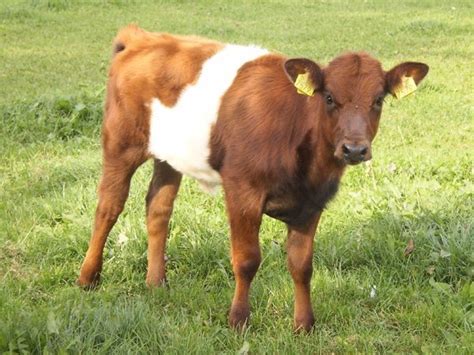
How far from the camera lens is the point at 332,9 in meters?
18.9

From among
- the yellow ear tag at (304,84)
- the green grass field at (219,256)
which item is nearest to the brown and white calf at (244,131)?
the yellow ear tag at (304,84)

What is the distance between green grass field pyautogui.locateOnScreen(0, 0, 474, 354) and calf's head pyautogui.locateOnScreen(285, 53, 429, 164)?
1077 mm

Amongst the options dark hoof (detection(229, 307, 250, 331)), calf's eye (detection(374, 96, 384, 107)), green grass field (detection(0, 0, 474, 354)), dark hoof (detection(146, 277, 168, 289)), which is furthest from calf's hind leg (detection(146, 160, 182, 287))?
calf's eye (detection(374, 96, 384, 107))

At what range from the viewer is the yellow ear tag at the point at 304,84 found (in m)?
3.70

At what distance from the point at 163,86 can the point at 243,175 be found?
34.1 inches

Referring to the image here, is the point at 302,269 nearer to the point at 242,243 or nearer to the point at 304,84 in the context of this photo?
the point at 242,243

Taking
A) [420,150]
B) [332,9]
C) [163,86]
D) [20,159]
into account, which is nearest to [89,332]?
[163,86]

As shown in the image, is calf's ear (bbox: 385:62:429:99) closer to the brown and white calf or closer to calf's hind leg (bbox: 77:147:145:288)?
the brown and white calf

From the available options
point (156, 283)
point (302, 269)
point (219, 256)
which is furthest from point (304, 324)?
point (156, 283)

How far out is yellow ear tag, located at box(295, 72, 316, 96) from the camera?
3695 mm

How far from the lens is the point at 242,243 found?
405cm

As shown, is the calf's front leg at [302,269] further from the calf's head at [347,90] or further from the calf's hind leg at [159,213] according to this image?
the calf's hind leg at [159,213]

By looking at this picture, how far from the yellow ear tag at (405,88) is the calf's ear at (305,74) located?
1.33 feet

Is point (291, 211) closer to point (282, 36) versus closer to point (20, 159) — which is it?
point (20, 159)
